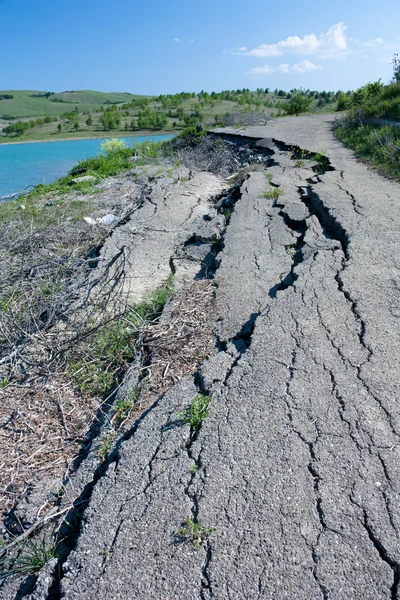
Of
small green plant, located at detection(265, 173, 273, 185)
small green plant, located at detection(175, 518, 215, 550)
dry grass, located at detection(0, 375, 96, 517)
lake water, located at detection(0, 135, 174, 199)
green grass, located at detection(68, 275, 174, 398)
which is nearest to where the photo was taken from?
small green plant, located at detection(175, 518, 215, 550)

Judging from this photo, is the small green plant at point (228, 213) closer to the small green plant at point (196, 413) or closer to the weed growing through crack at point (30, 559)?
the small green plant at point (196, 413)

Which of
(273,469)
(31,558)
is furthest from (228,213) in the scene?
(31,558)

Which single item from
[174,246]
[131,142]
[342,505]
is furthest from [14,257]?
[131,142]

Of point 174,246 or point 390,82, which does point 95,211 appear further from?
point 390,82

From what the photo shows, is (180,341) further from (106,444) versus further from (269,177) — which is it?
(269,177)

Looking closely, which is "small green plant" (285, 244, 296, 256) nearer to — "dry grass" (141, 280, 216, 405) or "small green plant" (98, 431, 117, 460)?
"dry grass" (141, 280, 216, 405)

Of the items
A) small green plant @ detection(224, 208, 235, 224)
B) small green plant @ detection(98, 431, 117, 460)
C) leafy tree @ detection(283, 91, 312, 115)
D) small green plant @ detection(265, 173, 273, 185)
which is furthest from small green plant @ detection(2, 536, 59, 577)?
leafy tree @ detection(283, 91, 312, 115)
